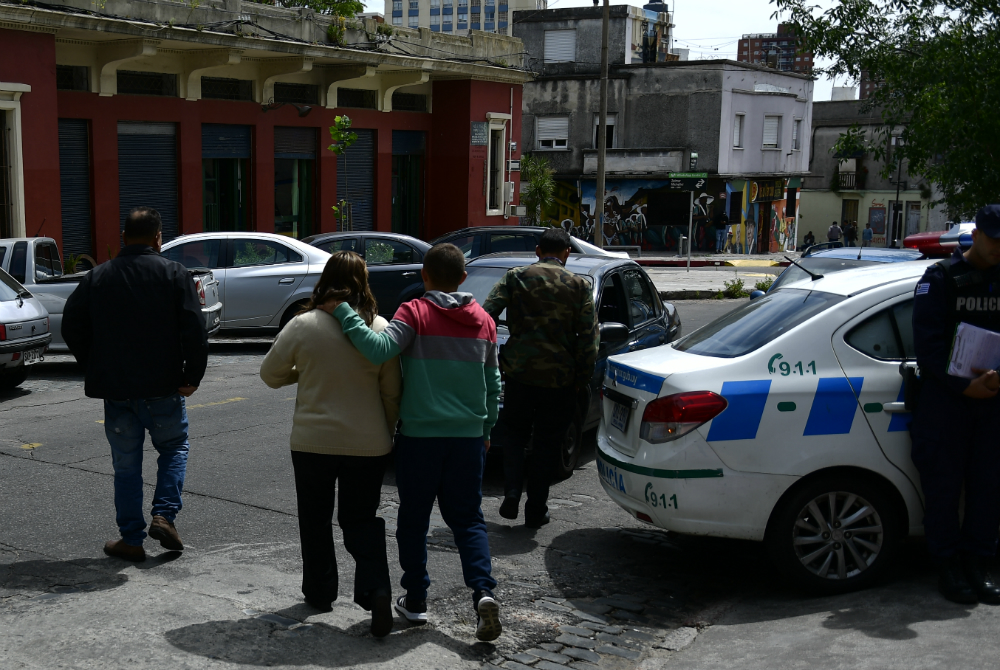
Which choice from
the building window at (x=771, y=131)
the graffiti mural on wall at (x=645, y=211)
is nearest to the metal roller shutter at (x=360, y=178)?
the graffiti mural on wall at (x=645, y=211)

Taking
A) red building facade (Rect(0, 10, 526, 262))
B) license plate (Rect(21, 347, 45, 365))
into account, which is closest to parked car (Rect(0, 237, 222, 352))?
license plate (Rect(21, 347, 45, 365))

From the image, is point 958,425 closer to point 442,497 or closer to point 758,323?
point 758,323

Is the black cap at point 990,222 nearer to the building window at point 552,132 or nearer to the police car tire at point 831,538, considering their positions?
the police car tire at point 831,538

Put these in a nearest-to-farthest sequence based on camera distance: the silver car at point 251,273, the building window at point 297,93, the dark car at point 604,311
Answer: the dark car at point 604,311 < the silver car at point 251,273 < the building window at point 297,93

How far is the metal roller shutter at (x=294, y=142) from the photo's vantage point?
2355 centimetres

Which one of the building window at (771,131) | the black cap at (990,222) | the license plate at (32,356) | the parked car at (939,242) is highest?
the building window at (771,131)

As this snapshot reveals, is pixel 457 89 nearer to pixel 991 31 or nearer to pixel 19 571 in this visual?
pixel 991 31

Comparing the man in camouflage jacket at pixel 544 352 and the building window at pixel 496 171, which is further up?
the building window at pixel 496 171

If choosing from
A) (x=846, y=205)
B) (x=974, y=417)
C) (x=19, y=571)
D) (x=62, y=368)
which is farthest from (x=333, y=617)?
(x=846, y=205)

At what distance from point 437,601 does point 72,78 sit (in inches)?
652

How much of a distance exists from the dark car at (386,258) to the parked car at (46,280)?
2.95 m

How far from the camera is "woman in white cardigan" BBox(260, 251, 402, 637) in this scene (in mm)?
4598

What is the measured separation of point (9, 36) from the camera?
16.9m

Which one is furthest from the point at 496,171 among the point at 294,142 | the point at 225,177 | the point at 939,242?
the point at 939,242
